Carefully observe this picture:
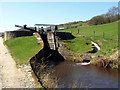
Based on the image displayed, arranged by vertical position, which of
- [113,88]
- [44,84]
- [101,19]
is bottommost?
[113,88]

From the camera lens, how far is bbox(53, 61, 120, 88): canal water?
13.0 metres

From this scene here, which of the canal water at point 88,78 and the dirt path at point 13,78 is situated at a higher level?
the dirt path at point 13,78

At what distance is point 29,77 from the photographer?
12.0 metres

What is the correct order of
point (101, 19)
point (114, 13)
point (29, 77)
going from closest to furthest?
point (29, 77), point (101, 19), point (114, 13)

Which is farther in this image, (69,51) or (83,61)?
(69,51)

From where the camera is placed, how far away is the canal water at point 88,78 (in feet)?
42.7

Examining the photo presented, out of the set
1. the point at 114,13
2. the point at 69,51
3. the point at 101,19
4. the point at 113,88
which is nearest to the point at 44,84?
the point at 113,88

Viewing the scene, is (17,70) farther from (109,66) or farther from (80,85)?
(109,66)

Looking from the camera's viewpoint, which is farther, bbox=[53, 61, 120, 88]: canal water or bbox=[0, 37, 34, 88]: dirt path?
bbox=[53, 61, 120, 88]: canal water

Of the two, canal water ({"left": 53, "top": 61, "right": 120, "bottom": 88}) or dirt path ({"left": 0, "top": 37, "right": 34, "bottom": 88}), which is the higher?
dirt path ({"left": 0, "top": 37, "right": 34, "bottom": 88})

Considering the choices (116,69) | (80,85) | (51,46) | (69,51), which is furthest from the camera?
(51,46)

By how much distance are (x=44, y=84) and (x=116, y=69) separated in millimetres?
9619

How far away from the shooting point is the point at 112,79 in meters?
14.2

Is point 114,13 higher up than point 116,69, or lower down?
higher up
